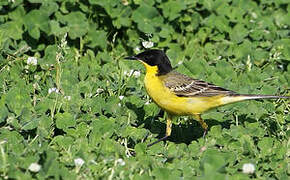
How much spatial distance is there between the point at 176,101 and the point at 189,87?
1.02ft

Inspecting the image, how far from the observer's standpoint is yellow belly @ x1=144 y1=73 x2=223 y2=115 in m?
6.95

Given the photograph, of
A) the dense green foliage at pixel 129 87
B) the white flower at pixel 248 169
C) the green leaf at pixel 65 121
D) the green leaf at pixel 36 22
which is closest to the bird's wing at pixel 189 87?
the dense green foliage at pixel 129 87

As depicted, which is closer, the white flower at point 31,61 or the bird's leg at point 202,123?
the bird's leg at point 202,123

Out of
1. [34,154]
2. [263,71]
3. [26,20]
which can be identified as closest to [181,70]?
[263,71]

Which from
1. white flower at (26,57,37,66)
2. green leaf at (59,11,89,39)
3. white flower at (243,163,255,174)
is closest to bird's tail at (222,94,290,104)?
white flower at (243,163,255,174)

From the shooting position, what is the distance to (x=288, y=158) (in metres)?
6.58

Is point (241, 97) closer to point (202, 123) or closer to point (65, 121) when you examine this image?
point (202, 123)

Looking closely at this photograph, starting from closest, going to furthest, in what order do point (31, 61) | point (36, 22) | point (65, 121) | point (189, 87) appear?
point (65, 121)
point (189, 87)
point (31, 61)
point (36, 22)

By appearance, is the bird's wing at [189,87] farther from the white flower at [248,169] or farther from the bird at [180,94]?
the white flower at [248,169]

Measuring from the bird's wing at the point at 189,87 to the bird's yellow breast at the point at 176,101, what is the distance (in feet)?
0.18

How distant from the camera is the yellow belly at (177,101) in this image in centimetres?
695

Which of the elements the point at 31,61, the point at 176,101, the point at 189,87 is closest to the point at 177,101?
the point at 176,101

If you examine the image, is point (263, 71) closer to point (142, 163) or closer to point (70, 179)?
point (142, 163)

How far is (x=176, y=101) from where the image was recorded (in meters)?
6.98
